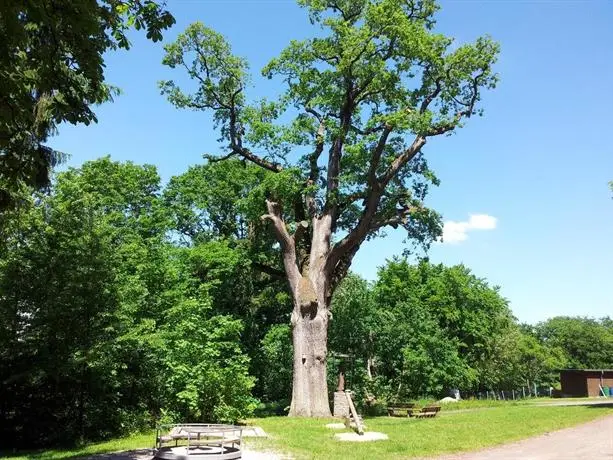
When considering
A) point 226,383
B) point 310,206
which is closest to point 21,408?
point 226,383

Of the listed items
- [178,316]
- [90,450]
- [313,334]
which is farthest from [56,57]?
[313,334]

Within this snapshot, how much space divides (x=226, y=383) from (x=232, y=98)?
1239 cm

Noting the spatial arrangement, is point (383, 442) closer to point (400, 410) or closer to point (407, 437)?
point (407, 437)

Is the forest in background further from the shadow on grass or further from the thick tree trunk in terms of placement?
the thick tree trunk

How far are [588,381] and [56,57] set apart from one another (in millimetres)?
51828

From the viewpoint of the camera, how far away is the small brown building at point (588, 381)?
46.8 m

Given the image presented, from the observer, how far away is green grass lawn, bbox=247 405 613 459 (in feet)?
39.8

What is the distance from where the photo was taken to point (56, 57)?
715 centimetres

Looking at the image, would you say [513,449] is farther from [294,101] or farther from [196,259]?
[196,259]

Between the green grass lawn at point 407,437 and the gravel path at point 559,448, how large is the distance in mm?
639

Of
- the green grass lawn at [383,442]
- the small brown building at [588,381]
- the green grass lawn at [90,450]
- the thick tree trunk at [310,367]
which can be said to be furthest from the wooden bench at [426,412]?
the small brown building at [588,381]

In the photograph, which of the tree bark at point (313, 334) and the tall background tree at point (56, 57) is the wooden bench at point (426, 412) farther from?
the tall background tree at point (56, 57)

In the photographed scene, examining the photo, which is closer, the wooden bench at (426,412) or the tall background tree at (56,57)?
the tall background tree at (56,57)

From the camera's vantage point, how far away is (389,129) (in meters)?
21.5
